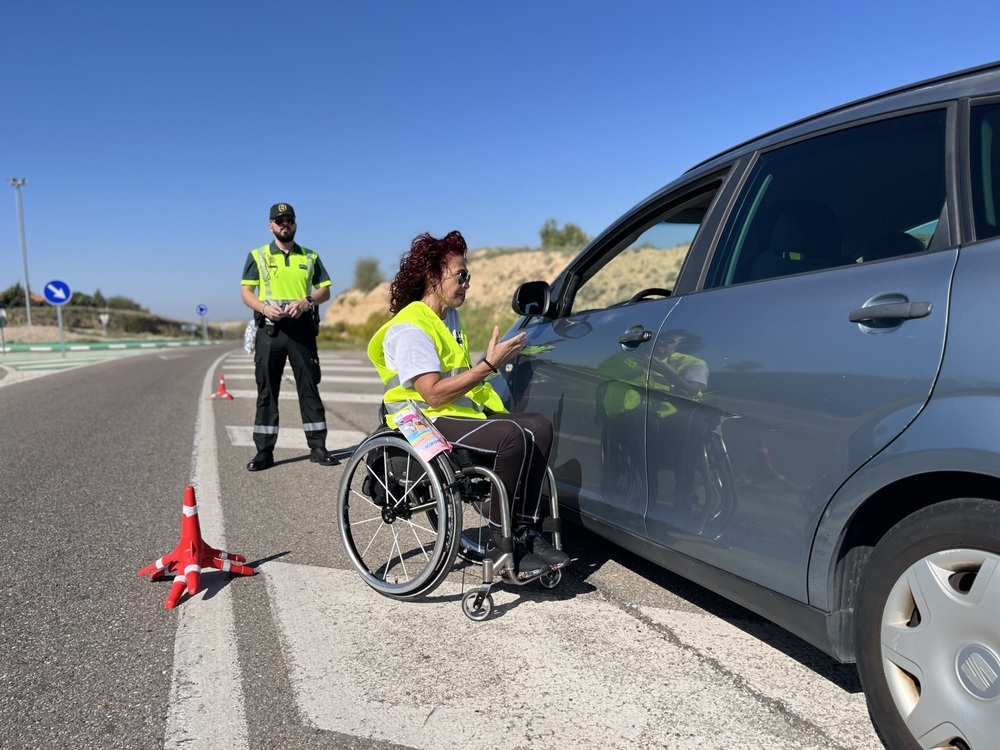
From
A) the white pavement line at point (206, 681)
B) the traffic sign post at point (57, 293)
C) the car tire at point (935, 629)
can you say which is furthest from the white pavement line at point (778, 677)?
the traffic sign post at point (57, 293)

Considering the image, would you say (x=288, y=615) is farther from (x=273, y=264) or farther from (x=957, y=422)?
(x=273, y=264)

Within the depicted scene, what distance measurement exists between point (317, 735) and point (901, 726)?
1606mm

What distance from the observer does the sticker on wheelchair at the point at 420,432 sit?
3.03 m

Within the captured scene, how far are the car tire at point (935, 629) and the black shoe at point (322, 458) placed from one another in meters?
4.81

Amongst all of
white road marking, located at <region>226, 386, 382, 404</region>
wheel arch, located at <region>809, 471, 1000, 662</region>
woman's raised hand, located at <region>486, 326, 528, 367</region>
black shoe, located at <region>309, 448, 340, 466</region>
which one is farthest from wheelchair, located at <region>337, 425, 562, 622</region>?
white road marking, located at <region>226, 386, 382, 404</region>

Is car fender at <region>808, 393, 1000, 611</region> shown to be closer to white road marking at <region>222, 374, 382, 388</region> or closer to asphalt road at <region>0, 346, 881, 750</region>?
asphalt road at <region>0, 346, 881, 750</region>

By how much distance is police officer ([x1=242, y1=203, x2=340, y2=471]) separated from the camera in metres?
5.96

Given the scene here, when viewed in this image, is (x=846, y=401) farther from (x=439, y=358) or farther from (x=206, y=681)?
(x=206, y=681)

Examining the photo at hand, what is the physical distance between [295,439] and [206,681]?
505cm

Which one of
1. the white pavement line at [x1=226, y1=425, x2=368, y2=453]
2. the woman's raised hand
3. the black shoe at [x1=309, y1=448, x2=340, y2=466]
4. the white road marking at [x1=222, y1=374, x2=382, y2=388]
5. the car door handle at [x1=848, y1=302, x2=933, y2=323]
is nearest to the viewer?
the car door handle at [x1=848, y1=302, x2=933, y2=323]

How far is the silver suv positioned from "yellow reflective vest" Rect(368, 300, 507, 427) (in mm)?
647

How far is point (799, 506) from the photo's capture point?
2.10m

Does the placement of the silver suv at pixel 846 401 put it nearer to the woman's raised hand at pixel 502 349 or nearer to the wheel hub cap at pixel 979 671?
the wheel hub cap at pixel 979 671

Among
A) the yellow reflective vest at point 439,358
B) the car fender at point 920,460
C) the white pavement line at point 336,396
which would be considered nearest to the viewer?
the car fender at point 920,460
